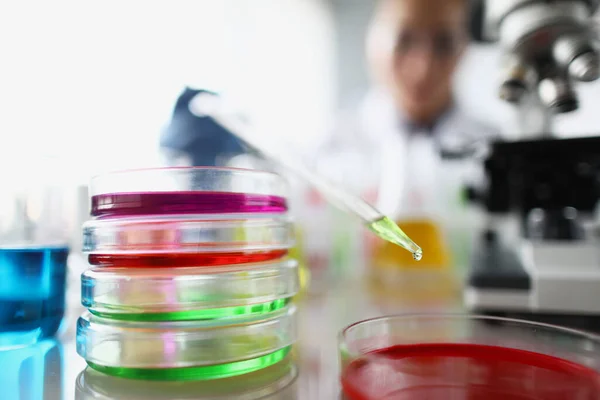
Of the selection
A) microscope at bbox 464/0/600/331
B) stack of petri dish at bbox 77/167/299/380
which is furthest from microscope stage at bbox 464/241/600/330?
stack of petri dish at bbox 77/167/299/380

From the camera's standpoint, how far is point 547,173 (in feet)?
2.42

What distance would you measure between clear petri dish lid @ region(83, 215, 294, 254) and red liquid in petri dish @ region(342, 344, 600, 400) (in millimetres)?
147

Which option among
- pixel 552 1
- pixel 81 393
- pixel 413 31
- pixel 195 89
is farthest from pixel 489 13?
pixel 413 31

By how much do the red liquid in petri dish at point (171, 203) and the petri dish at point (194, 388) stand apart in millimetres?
152

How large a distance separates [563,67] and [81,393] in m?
0.70

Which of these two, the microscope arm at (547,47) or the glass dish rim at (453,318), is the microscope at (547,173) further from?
the glass dish rim at (453,318)

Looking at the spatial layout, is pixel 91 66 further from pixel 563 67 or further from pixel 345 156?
pixel 563 67

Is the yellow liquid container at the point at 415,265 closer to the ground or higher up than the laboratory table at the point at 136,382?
higher up

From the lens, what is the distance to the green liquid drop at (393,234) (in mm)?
420

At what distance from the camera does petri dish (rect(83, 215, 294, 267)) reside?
0.39 m

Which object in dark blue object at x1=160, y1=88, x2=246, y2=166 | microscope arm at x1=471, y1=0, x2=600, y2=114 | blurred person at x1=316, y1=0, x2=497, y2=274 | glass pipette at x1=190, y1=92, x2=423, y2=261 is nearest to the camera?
glass pipette at x1=190, y1=92, x2=423, y2=261

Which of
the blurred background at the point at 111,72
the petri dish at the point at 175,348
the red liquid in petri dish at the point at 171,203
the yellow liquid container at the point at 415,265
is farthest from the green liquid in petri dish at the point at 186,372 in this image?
the yellow liquid container at the point at 415,265

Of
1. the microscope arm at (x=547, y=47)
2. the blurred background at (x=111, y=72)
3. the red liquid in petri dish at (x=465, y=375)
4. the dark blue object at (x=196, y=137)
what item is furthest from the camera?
the blurred background at (x=111, y=72)

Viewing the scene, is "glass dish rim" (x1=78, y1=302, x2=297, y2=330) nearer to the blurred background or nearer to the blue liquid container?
the blue liquid container
